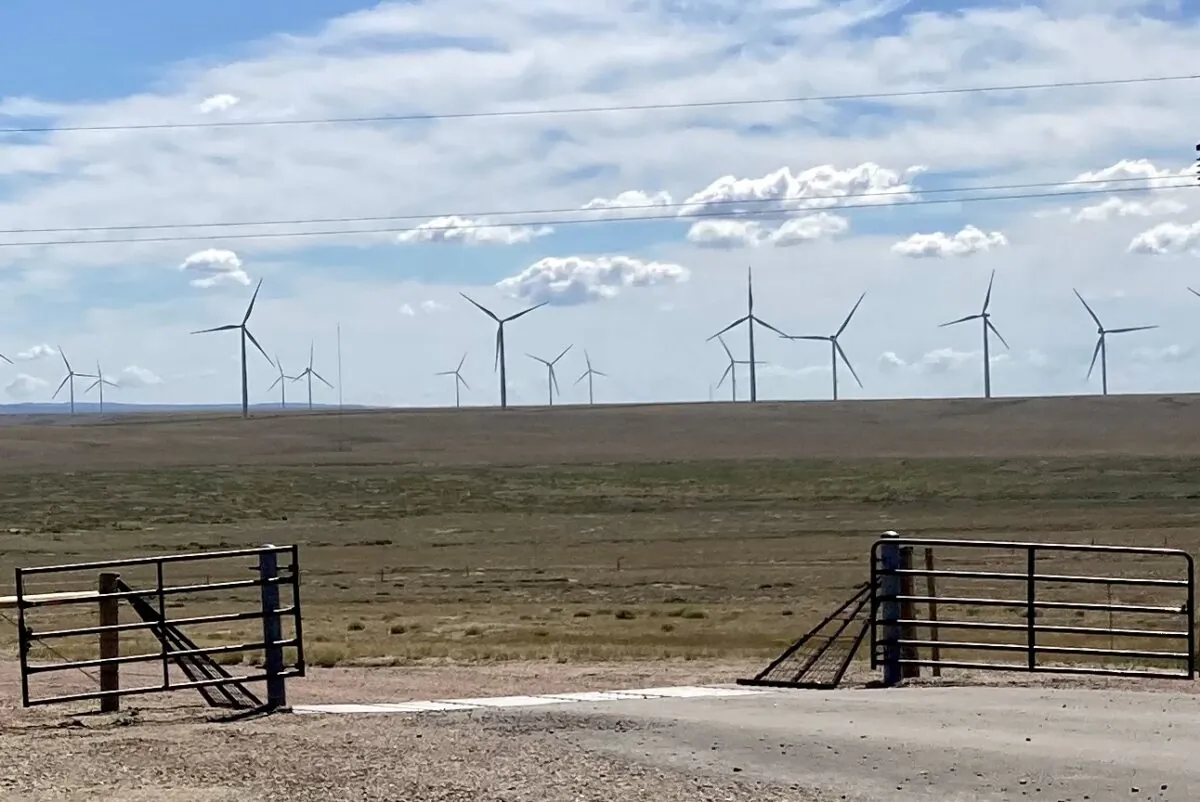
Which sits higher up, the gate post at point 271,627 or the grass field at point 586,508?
the gate post at point 271,627

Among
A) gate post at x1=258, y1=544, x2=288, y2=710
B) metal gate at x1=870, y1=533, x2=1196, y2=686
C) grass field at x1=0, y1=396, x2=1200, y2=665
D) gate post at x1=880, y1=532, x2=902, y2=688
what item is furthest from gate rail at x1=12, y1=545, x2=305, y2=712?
grass field at x1=0, y1=396, x2=1200, y2=665

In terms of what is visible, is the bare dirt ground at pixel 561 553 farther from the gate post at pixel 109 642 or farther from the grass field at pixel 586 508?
the gate post at pixel 109 642

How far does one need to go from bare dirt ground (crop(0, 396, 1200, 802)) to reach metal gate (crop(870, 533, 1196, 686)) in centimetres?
72

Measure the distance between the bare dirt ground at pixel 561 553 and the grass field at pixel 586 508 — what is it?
0.75 ft

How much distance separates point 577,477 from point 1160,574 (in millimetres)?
50513

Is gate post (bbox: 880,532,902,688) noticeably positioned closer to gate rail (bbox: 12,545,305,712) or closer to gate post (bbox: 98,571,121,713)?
gate rail (bbox: 12,545,305,712)

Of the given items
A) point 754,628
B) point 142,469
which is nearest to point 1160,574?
point 754,628

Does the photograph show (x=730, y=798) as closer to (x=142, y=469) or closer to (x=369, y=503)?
(x=369, y=503)

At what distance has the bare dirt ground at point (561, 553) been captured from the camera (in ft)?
35.8

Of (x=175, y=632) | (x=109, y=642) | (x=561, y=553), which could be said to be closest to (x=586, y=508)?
(x=561, y=553)

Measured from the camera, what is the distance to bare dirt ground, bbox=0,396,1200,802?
429 inches

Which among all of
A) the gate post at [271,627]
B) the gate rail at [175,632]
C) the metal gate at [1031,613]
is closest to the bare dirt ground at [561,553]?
the gate rail at [175,632]

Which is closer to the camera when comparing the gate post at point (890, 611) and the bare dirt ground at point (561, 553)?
the bare dirt ground at point (561, 553)

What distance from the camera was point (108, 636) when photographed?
15.3 meters
